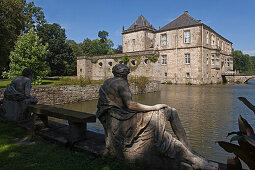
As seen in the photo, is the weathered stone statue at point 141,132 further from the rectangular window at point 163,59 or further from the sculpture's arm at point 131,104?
the rectangular window at point 163,59

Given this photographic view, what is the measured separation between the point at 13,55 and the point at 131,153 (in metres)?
19.1

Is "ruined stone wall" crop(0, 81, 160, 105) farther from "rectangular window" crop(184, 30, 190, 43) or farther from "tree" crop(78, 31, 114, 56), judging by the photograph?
"tree" crop(78, 31, 114, 56)

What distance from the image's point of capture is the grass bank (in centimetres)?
298

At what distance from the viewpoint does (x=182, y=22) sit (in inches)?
1246

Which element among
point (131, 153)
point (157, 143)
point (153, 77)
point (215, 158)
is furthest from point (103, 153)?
point (153, 77)

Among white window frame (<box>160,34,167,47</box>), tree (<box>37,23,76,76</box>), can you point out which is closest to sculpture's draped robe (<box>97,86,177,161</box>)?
white window frame (<box>160,34,167,47</box>)

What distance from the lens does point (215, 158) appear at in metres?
4.29

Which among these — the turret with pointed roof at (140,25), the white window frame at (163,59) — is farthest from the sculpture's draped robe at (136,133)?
the turret with pointed roof at (140,25)

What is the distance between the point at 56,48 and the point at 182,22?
23.4 metres

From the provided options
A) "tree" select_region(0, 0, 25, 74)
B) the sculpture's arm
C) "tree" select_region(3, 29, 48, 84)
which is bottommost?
the sculpture's arm

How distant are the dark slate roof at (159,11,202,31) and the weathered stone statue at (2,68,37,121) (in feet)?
96.3

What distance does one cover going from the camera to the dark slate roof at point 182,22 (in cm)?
3042

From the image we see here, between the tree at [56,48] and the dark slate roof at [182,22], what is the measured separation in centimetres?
1954

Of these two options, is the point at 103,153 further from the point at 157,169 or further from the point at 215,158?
the point at 215,158
